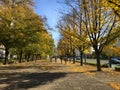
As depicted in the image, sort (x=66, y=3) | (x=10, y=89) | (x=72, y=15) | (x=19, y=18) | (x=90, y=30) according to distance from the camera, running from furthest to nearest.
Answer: (x=19, y=18) → (x=72, y=15) → (x=66, y=3) → (x=90, y=30) → (x=10, y=89)

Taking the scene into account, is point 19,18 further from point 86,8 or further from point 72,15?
point 86,8

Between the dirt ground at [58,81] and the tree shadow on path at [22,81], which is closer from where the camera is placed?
the dirt ground at [58,81]

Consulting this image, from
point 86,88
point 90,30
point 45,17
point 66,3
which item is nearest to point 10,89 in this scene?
point 86,88

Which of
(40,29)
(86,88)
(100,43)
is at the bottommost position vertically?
(86,88)

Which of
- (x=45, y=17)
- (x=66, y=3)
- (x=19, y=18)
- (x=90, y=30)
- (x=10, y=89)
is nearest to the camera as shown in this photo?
(x=10, y=89)

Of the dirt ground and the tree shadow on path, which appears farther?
the tree shadow on path

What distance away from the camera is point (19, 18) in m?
41.0

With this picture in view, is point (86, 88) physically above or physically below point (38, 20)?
below

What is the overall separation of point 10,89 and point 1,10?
2640 cm

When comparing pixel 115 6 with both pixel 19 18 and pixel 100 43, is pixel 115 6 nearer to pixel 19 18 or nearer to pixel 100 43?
pixel 100 43

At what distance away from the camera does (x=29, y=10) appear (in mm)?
→ 41781

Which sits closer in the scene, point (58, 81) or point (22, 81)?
point (22, 81)

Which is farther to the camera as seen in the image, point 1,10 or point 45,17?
point 45,17

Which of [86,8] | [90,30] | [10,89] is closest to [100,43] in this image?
[90,30]
